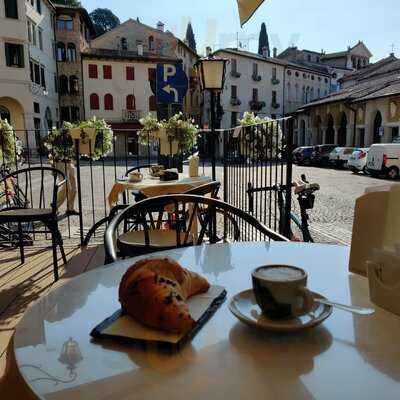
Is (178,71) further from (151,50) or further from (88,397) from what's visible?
(151,50)

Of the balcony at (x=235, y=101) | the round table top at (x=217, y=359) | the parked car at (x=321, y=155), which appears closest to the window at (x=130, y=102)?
the balcony at (x=235, y=101)

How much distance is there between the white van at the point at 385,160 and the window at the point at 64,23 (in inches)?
1143

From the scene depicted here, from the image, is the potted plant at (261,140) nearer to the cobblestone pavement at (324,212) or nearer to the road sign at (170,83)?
the cobblestone pavement at (324,212)

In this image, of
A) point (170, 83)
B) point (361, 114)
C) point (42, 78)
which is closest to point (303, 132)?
point (361, 114)

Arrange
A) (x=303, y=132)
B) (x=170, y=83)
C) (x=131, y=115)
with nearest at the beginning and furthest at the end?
1. (x=170, y=83)
2. (x=131, y=115)
3. (x=303, y=132)

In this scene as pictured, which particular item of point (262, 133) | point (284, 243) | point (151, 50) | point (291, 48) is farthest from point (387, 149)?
point (291, 48)

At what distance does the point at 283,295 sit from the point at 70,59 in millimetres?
39445

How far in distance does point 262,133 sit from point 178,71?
2.08 meters

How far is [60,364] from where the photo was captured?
0.77 m

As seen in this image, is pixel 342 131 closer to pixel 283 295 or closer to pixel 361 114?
pixel 361 114

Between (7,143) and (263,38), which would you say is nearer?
(7,143)

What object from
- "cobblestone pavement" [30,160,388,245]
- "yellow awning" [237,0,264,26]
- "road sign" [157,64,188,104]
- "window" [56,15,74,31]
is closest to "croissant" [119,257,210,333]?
"yellow awning" [237,0,264,26]

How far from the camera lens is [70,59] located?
36438 mm

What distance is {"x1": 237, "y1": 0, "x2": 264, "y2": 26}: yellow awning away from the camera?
172 centimetres
